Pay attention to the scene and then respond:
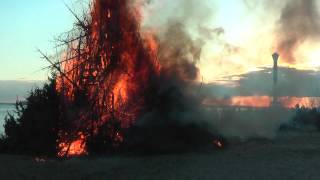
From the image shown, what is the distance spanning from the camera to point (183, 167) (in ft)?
94.3

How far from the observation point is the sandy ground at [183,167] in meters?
25.6

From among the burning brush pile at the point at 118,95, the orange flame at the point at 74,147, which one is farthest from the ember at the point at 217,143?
the orange flame at the point at 74,147

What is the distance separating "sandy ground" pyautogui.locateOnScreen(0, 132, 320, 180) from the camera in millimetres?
25641

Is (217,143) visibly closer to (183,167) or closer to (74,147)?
(74,147)

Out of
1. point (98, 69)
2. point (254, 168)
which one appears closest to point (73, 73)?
point (98, 69)

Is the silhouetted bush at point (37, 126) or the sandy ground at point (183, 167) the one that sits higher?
the silhouetted bush at point (37, 126)

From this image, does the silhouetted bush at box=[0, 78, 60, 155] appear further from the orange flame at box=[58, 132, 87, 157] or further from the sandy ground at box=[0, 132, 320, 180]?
the sandy ground at box=[0, 132, 320, 180]

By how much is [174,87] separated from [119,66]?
4182mm

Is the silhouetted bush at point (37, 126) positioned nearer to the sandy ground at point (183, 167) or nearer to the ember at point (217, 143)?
the sandy ground at point (183, 167)

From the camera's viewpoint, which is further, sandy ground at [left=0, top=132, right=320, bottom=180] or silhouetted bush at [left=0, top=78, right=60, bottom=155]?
silhouetted bush at [left=0, top=78, right=60, bottom=155]

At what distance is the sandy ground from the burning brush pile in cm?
244

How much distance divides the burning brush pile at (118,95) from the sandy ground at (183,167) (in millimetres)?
2442

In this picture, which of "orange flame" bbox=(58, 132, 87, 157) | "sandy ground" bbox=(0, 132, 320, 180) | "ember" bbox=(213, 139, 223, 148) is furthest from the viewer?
"ember" bbox=(213, 139, 223, 148)

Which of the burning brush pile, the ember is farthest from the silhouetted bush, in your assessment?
the ember
